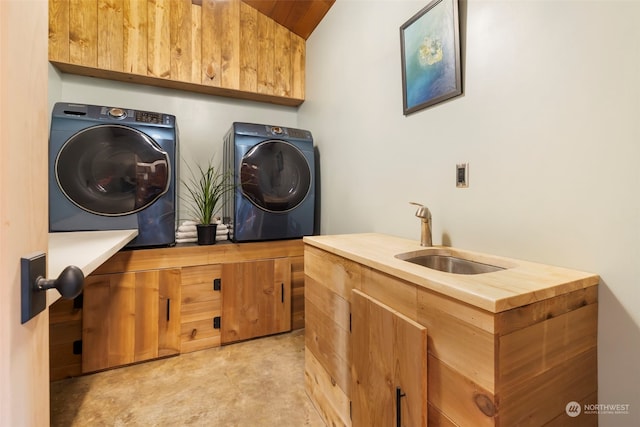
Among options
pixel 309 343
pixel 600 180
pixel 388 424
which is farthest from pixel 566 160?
pixel 309 343

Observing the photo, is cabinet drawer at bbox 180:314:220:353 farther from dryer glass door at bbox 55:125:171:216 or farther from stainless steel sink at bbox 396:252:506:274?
stainless steel sink at bbox 396:252:506:274

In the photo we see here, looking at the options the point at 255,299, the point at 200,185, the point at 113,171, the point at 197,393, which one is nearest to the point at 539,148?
the point at 255,299

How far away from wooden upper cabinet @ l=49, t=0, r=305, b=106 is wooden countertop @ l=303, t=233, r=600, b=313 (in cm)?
204

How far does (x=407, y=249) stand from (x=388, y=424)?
645 millimetres

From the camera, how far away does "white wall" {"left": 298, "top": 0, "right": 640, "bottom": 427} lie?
83cm

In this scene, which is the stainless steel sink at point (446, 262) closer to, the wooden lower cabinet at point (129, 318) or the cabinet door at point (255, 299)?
the cabinet door at point (255, 299)

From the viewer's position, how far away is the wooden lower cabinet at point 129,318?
5.81 ft

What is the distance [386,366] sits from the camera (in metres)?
0.96

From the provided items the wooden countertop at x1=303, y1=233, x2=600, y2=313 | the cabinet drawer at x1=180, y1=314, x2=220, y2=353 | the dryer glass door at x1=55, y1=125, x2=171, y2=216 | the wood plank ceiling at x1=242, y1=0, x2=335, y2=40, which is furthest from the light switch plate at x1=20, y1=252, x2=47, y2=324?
the wood plank ceiling at x1=242, y1=0, x2=335, y2=40

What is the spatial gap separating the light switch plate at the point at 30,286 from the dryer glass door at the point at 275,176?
5.58ft

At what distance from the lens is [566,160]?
954mm

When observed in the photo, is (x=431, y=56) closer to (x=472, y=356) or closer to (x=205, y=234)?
(x=472, y=356)

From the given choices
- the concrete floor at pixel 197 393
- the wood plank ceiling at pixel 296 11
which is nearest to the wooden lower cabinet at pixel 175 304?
the concrete floor at pixel 197 393

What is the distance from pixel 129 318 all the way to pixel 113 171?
0.95 meters
